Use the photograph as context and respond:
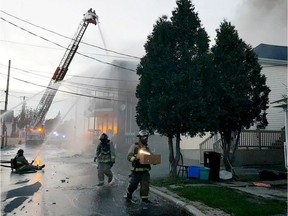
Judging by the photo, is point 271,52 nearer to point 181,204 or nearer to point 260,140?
point 260,140

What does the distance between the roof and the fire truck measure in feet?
44.2

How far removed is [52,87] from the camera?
29344mm

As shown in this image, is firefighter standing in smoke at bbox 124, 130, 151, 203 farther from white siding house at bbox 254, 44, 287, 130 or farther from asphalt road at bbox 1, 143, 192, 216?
white siding house at bbox 254, 44, 287, 130

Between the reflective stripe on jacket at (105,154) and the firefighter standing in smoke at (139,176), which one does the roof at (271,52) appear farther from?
the firefighter standing in smoke at (139,176)

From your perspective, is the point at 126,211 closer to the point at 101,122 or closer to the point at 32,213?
the point at 32,213

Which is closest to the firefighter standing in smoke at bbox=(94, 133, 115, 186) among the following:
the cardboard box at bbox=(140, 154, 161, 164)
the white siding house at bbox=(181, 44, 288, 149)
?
the cardboard box at bbox=(140, 154, 161, 164)

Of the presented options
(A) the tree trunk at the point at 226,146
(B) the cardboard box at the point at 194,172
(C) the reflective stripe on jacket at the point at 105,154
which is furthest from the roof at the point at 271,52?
(C) the reflective stripe on jacket at the point at 105,154

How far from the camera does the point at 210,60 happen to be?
11219 mm

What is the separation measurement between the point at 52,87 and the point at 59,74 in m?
1.79

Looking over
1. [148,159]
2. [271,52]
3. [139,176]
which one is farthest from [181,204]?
[271,52]

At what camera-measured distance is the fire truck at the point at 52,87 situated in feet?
84.6

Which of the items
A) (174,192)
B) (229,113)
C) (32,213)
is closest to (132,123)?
(229,113)

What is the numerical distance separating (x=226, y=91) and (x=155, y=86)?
2.85 m

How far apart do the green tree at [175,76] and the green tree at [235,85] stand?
44.9 inches
